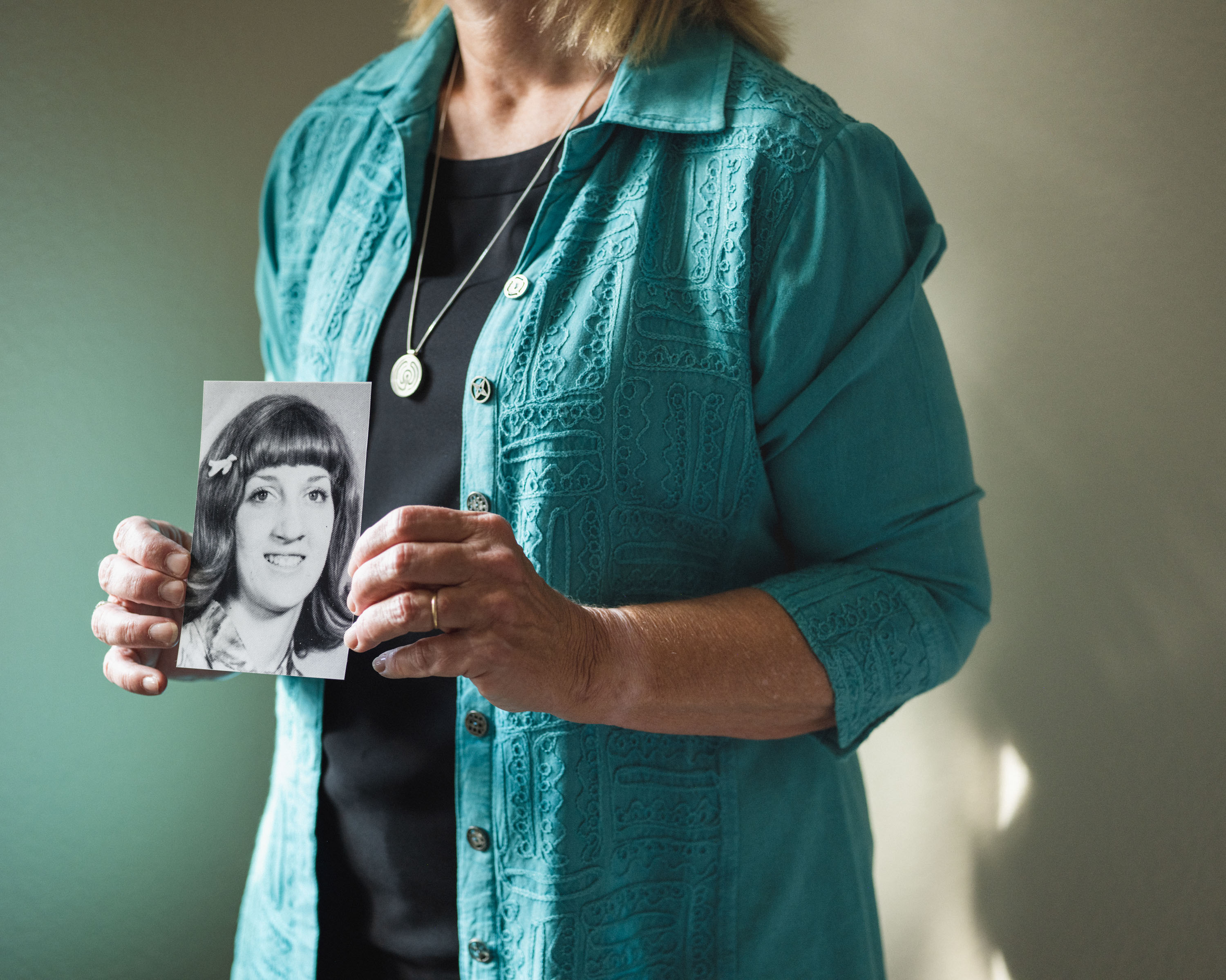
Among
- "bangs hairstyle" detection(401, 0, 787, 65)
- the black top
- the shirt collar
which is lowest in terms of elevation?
the black top

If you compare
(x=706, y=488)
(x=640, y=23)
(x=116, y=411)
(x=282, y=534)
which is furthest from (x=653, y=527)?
(x=116, y=411)

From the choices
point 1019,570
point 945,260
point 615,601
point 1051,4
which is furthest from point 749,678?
point 1051,4

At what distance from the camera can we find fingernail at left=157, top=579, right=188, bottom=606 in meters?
0.76

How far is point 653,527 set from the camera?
82 cm

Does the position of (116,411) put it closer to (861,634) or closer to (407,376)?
(407,376)

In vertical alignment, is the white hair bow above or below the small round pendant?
below

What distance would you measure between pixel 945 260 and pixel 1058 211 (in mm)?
166

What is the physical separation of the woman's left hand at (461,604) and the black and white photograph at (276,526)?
9 centimetres

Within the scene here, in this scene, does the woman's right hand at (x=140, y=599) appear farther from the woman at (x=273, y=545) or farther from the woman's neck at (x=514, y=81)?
the woman's neck at (x=514, y=81)

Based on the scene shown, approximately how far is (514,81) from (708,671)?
69 cm

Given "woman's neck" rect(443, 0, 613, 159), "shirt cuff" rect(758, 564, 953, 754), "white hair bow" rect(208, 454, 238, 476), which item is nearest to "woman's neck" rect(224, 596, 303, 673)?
"white hair bow" rect(208, 454, 238, 476)

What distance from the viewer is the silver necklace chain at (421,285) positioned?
34.2 inches

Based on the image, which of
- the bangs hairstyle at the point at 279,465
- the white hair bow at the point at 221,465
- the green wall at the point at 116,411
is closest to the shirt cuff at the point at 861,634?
the bangs hairstyle at the point at 279,465

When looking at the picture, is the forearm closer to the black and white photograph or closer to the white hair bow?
the black and white photograph
